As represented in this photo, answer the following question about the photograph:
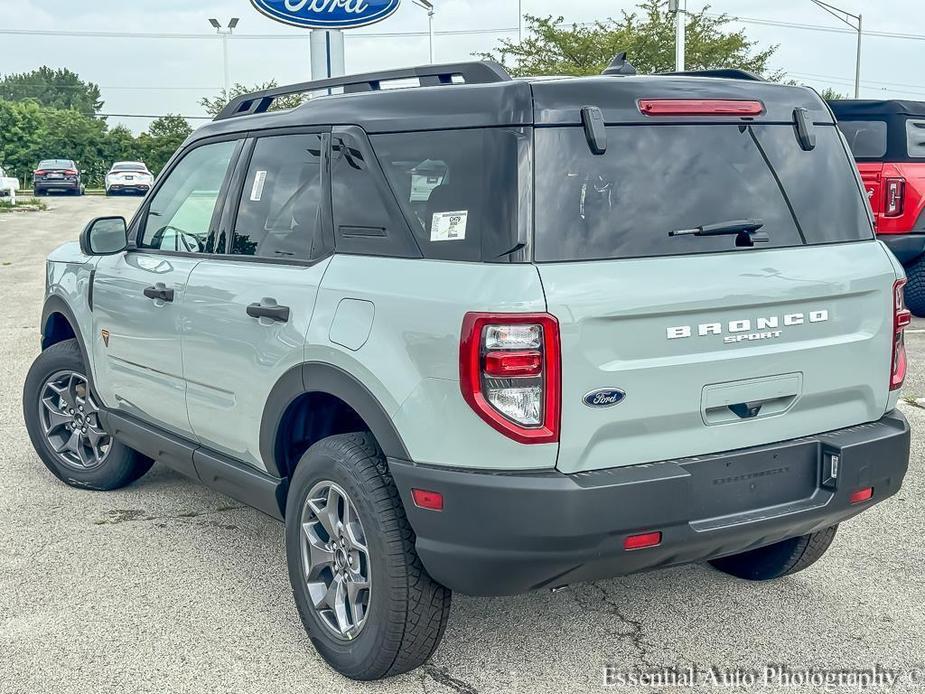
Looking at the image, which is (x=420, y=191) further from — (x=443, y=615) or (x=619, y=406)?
(x=443, y=615)

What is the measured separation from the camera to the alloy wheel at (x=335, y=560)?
3416 mm

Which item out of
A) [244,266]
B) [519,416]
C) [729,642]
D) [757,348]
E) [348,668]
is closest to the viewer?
[519,416]

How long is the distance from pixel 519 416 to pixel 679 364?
51 cm

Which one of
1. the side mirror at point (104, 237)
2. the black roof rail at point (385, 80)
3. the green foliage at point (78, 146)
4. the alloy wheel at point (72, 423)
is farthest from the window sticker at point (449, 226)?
the green foliage at point (78, 146)

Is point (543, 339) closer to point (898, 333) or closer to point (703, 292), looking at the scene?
A: point (703, 292)

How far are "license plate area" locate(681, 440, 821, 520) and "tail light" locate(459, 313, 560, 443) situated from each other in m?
0.49

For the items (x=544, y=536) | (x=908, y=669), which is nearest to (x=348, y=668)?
(x=544, y=536)

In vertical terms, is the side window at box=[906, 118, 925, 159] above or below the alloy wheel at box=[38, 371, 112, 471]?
above

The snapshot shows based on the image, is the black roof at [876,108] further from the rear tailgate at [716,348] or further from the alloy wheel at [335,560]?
the alloy wheel at [335,560]

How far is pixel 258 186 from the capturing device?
4.05 m

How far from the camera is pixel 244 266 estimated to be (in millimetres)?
3982

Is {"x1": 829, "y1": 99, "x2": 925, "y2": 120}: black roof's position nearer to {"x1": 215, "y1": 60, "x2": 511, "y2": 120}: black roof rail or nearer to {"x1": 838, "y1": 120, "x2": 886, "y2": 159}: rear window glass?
{"x1": 838, "y1": 120, "x2": 886, "y2": 159}: rear window glass

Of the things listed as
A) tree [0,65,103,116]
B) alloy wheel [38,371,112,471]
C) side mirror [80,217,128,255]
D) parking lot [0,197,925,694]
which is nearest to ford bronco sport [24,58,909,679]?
parking lot [0,197,925,694]

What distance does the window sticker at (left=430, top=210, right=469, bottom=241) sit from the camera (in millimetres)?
3098
